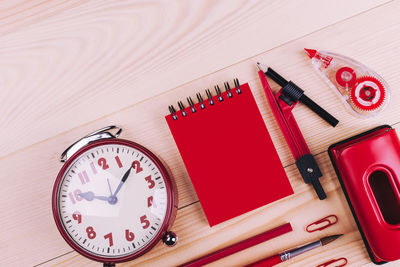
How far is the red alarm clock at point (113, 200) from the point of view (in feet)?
2.03

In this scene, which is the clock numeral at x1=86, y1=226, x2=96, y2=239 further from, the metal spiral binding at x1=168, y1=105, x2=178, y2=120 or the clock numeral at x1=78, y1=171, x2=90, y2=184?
the metal spiral binding at x1=168, y1=105, x2=178, y2=120

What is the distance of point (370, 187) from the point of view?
650mm

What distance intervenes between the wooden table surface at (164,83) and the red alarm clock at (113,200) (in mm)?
87

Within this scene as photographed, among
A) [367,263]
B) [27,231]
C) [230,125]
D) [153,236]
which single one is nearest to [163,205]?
[153,236]

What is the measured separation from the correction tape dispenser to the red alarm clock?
1.23 feet

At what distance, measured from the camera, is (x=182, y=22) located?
0.71 m

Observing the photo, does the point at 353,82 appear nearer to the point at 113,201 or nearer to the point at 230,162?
the point at 230,162

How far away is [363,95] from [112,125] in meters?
0.50

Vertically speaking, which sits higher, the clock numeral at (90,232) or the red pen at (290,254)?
the clock numeral at (90,232)

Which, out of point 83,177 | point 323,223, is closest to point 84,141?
point 83,177

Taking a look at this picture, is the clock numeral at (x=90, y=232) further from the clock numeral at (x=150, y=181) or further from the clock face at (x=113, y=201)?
the clock numeral at (x=150, y=181)

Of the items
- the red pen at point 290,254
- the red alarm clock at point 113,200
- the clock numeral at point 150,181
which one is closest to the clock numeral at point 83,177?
the red alarm clock at point 113,200

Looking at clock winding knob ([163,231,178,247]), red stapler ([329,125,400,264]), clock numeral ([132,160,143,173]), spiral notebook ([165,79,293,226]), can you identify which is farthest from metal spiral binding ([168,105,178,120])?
red stapler ([329,125,400,264])

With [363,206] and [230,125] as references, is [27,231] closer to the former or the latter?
[230,125]
